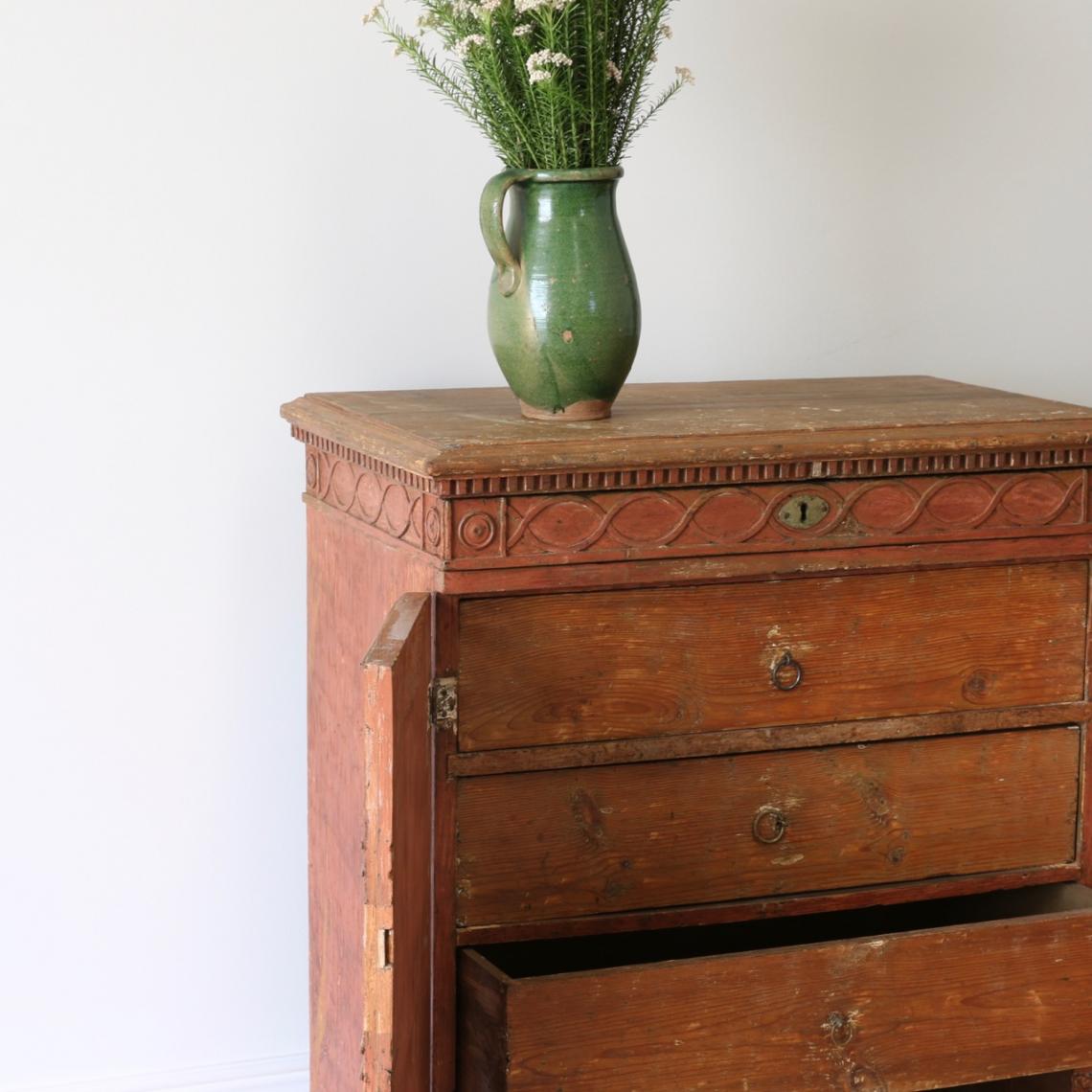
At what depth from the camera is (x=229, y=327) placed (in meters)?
2.18

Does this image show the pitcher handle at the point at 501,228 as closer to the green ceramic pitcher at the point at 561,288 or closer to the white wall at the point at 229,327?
the green ceramic pitcher at the point at 561,288

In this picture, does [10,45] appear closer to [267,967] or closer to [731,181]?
[731,181]

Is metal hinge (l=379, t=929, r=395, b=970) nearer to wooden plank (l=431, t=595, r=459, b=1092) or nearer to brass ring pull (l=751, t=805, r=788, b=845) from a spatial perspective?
wooden plank (l=431, t=595, r=459, b=1092)

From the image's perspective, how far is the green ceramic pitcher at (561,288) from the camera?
69.6 inches

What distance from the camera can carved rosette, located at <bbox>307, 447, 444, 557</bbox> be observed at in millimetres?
1657

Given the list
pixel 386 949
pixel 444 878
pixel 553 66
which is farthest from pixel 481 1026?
pixel 553 66

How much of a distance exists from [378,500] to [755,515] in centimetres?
38

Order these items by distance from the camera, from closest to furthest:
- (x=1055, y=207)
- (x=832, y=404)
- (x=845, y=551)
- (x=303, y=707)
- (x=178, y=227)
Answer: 1. (x=845, y=551)
2. (x=832, y=404)
3. (x=178, y=227)
4. (x=303, y=707)
5. (x=1055, y=207)

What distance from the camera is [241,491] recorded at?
7.28 feet

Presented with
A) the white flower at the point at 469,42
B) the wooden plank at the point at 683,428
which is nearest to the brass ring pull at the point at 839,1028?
the wooden plank at the point at 683,428

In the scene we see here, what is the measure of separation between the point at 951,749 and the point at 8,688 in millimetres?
1138

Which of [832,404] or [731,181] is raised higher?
[731,181]

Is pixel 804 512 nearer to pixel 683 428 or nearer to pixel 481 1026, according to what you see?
pixel 683 428

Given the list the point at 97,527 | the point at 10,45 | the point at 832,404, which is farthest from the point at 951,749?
the point at 10,45
